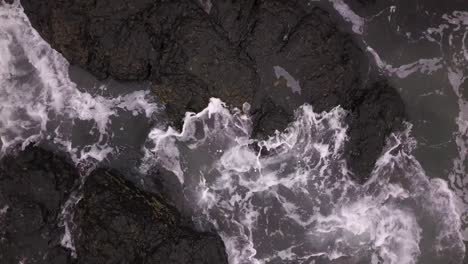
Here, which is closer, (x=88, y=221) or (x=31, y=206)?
(x=88, y=221)

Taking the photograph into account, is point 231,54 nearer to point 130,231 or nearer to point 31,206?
point 130,231

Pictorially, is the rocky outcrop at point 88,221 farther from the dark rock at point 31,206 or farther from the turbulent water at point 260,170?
the turbulent water at point 260,170

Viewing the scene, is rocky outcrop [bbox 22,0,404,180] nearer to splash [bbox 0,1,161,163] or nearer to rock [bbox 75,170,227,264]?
splash [bbox 0,1,161,163]

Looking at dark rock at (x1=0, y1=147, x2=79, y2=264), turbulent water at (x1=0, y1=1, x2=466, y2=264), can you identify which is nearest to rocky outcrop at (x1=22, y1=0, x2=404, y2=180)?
turbulent water at (x1=0, y1=1, x2=466, y2=264)

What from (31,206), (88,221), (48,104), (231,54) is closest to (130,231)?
(88,221)

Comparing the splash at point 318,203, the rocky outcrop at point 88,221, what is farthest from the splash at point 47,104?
the splash at point 318,203

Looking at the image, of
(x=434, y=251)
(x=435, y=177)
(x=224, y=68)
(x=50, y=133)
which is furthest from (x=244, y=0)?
(x=434, y=251)
